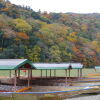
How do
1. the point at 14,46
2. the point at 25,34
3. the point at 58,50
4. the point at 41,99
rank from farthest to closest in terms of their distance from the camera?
the point at 58,50 → the point at 25,34 → the point at 14,46 → the point at 41,99

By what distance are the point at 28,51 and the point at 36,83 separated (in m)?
28.0

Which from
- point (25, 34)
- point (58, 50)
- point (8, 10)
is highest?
point (8, 10)

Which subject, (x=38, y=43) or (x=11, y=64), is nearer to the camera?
(x=11, y=64)

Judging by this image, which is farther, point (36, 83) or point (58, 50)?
point (58, 50)

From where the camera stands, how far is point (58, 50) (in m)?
53.6

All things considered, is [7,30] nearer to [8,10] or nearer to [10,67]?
[8,10]

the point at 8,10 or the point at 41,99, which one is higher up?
the point at 8,10

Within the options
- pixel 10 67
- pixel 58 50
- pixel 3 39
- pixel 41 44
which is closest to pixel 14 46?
pixel 3 39

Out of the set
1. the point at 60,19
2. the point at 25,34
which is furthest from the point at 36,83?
the point at 60,19

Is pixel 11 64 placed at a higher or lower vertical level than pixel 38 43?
higher

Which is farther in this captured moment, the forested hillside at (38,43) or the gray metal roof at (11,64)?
the forested hillside at (38,43)

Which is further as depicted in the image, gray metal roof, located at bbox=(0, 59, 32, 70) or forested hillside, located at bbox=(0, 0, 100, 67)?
forested hillside, located at bbox=(0, 0, 100, 67)

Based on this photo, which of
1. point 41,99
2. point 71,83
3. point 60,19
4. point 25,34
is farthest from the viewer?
point 60,19

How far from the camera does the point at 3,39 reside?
1842 inches
